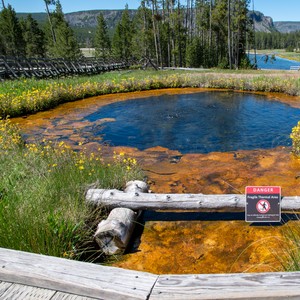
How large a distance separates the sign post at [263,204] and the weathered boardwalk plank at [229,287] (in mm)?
1314

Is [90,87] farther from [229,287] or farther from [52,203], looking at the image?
[229,287]

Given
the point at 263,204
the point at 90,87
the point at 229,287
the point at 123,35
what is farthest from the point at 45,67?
the point at 123,35

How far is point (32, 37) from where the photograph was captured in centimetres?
4691

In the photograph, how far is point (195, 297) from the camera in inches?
71.2

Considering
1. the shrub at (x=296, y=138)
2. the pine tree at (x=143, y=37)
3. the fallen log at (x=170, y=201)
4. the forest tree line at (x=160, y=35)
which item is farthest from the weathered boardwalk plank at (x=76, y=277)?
the pine tree at (x=143, y=37)

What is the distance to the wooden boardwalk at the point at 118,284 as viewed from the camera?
5.97 feet

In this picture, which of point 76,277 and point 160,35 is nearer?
point 76,277

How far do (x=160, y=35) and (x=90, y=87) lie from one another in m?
31.2

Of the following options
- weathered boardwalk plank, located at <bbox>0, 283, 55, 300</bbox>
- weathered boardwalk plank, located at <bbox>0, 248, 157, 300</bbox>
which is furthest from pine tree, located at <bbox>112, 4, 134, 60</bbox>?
weathered boardwalk plank, located at <bbox>0, 283, 55, 300</bbox>

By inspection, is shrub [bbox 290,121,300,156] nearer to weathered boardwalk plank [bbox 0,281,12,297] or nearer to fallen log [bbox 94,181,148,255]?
fallen log [bbox 94,181,148,255]

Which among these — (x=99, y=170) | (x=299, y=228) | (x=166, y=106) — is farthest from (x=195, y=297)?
(x=166, y=106)

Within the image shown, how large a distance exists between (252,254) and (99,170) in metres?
2.65

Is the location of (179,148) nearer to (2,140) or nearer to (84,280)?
(2,140)

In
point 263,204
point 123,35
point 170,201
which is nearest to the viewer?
point 263,204
